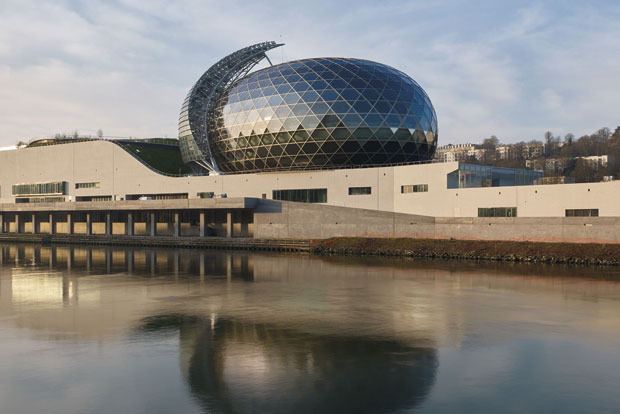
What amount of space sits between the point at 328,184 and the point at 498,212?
20090 mm

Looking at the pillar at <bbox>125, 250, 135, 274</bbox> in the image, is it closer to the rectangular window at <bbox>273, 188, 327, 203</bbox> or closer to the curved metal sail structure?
the rectangular window at <bbox>273, 188, 327, 203</bbox>

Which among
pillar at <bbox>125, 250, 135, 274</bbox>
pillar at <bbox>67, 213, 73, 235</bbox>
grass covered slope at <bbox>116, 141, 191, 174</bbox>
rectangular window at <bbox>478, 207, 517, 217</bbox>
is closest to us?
pillar at <bbox>125, 250, 135, 274</bbox>

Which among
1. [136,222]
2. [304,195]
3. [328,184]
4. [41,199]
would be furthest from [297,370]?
[41,199]

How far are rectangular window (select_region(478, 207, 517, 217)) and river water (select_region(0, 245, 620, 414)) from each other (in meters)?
18.1

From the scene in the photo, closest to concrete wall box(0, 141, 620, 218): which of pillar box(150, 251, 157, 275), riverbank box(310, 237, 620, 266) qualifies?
riverbank box(310, 237, 620, 266)

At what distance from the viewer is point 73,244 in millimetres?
71188

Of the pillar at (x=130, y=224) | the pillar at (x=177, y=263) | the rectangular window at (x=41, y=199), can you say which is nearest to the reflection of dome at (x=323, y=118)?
the pillar at (x=130, y=224)

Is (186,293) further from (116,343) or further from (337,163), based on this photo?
(337,163)

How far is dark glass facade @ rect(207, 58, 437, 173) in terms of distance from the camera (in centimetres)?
6494

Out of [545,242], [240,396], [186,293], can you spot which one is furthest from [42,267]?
[545,242]

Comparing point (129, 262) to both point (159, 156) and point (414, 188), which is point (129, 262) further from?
point (159, 156)

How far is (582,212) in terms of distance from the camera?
4669 centimetres

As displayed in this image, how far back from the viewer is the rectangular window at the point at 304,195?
6425 centimetres

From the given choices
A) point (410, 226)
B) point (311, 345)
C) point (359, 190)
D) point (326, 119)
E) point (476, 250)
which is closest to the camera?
point (311, 345)
